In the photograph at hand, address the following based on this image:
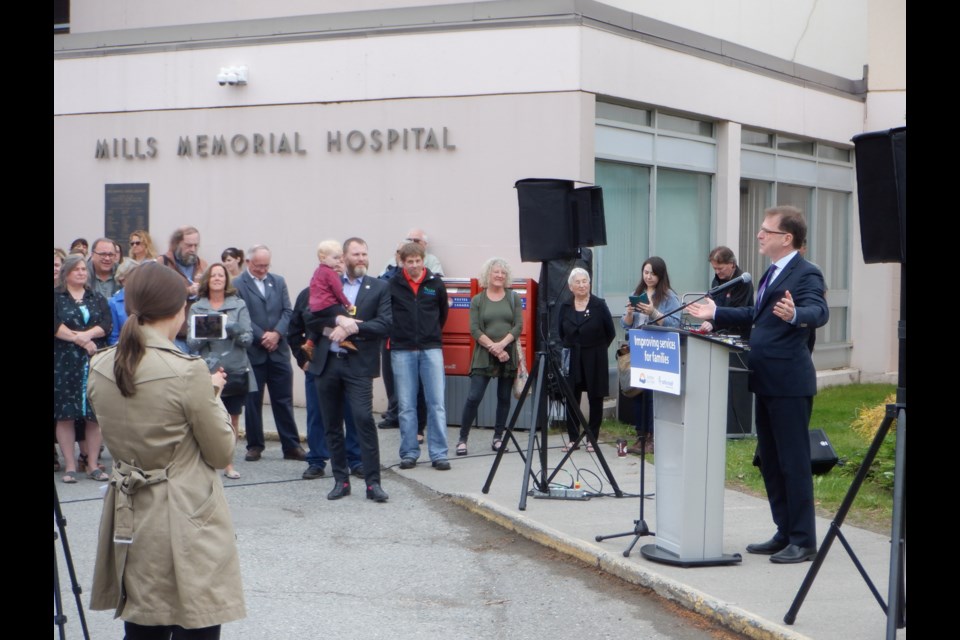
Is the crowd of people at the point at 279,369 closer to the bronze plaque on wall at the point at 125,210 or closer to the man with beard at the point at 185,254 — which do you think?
the man with beard at the point at 185,254

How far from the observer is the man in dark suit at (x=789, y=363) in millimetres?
7027

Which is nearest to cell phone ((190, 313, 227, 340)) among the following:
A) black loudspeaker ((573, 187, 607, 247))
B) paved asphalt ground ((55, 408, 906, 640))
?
paved asphalt ground ((55, 408, 906, 640))

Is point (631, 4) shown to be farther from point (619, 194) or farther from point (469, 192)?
point (469, 192)

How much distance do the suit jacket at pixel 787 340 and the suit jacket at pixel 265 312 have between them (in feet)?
18.1

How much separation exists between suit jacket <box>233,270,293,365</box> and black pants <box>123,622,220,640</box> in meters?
7.02

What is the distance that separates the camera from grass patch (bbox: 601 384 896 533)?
8.91m

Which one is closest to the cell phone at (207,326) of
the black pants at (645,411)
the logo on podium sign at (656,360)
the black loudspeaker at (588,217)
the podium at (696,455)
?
the black loudspeaker at (588,217)

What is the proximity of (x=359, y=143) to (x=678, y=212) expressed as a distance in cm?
449

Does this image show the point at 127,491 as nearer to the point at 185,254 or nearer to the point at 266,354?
the point at 266,354

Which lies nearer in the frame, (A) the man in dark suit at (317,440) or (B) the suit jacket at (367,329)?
(B) the suit jacket at (367,329)

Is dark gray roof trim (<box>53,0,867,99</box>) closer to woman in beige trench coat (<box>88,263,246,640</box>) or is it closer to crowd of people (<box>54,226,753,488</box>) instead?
crowd of people (<box>54,226,753,488</box>)
